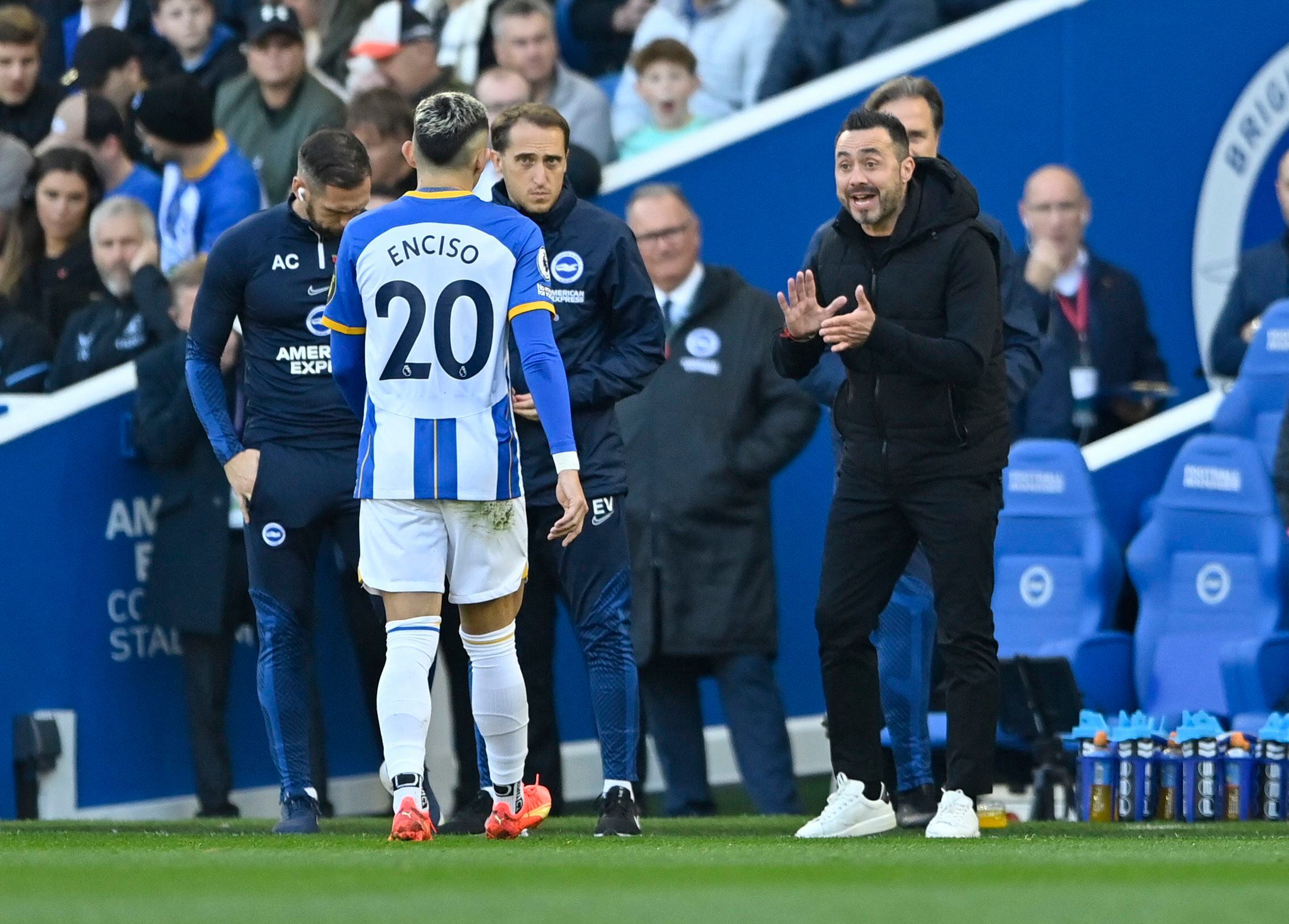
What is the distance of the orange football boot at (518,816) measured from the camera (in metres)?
6.77

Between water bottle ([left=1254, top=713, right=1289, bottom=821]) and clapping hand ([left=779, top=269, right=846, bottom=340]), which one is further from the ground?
clapping hand ([left=779, top=269, right=846, bottom=340])

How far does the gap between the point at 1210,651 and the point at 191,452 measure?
3933 millimetres

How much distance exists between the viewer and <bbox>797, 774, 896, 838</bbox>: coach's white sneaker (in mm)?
7000

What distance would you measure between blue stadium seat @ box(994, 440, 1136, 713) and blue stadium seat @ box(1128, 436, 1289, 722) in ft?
0.36

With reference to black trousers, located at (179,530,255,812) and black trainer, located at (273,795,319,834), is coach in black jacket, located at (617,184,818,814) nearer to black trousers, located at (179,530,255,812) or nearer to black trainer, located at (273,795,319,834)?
black trousers, located at (179,530,255,812)

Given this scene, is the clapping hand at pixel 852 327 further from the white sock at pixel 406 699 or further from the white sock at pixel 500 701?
the white sock at pixel 406 699

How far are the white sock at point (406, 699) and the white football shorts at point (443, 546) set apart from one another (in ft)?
0.39

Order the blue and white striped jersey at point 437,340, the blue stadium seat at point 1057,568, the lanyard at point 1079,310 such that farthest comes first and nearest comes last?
the lanyard at point 1079,310 < the blue stadium seat at point 1057,568 < the blue and white striped jersey at point 437,340

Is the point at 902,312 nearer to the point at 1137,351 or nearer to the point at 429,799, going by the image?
the point at 429,799

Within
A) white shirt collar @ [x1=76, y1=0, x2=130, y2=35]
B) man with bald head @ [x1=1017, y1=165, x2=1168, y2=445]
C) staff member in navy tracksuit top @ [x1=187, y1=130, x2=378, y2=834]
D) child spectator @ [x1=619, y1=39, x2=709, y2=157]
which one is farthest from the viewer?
white shirt collar @ [x1=76, y1=0, x2=130, y2=35]

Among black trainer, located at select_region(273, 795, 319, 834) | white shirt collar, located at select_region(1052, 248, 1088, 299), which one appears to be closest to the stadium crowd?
white shirt collar, located at select_region(1052, 248, 1088, 299)

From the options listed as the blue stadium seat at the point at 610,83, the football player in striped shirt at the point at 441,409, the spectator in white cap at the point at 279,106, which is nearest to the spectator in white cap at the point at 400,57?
the spectator in white cap at the point at 279,106

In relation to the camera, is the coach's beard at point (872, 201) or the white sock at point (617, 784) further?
the white sock at point (617, 784)

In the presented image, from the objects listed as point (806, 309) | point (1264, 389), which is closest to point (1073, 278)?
point (1264, 389)
